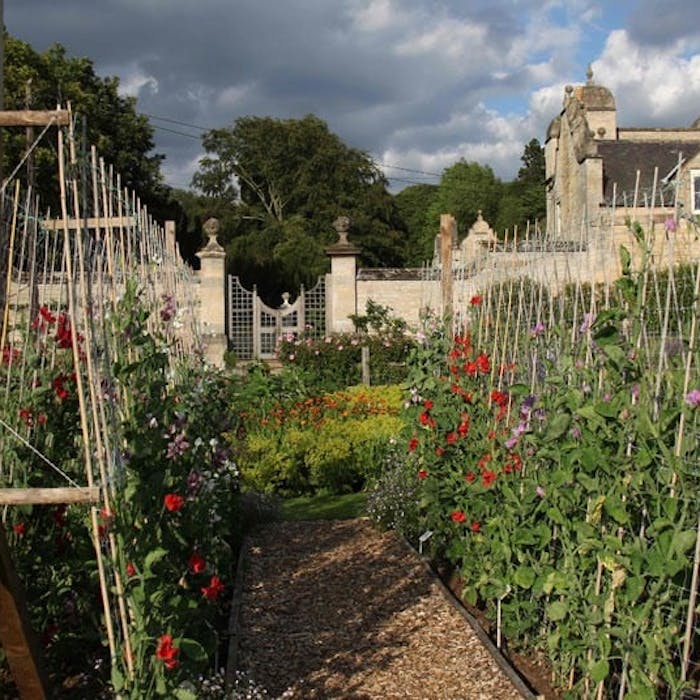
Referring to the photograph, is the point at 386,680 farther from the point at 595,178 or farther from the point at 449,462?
the point at 595,178

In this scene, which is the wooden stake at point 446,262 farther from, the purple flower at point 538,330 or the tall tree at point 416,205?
the tall tree at point 416,205

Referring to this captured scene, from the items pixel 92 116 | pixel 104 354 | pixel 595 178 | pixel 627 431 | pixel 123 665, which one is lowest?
pixel 123 665

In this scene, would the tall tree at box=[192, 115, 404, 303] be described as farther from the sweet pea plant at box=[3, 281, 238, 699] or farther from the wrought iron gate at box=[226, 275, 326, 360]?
the sweet pea plant at box=[3, 281, 238, 699]

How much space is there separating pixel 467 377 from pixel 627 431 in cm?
236

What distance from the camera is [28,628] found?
2354 mm

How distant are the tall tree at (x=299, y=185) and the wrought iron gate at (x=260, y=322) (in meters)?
18.7

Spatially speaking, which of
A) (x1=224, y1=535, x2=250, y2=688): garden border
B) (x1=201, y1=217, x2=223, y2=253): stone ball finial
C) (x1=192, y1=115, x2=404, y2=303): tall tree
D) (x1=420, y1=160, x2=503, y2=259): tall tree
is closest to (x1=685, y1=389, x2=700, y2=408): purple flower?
(x1=224, y1=535, x2=250, y2=688): garden border

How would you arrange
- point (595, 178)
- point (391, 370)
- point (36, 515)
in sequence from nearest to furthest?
point (36, 515), point (391, 370), point (595, 178)

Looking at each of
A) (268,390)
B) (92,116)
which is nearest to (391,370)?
(268,390)

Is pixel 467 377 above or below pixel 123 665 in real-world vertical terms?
above

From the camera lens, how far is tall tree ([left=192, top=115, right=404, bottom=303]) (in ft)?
143

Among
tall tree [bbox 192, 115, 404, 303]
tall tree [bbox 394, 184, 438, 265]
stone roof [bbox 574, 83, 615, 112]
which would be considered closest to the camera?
stone roof [bbox 574, 83, 615, 112]

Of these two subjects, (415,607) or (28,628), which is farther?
(415,607)

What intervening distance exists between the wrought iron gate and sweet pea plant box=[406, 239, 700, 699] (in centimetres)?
1761
